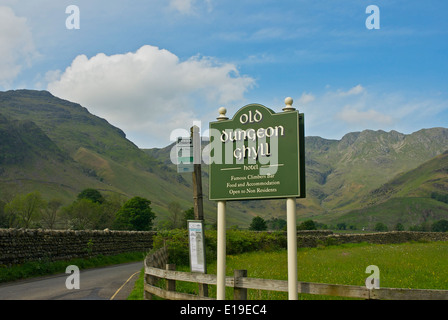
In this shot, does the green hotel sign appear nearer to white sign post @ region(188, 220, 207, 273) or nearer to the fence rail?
white sign post @ region(188, 220, 207, 273)

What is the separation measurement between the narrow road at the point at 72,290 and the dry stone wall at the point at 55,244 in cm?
184

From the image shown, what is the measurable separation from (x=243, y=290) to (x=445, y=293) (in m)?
3.75

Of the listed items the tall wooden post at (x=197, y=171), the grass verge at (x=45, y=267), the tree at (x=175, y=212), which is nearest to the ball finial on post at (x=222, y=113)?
the tall wooden post at (x=197, y=171)

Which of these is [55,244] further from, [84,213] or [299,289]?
[84,213]

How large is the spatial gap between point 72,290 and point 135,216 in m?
86.9

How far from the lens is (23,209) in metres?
90.8

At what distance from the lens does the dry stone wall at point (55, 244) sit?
782 inches

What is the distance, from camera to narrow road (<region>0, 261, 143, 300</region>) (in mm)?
14422

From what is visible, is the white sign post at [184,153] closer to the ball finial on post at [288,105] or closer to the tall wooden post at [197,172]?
the tall wooden post at [197,172]

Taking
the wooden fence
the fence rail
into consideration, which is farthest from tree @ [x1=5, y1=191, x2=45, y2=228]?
the fence rail

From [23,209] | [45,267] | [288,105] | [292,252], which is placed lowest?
[45,267]

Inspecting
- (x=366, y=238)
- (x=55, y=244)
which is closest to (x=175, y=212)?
(x=366, y=238)

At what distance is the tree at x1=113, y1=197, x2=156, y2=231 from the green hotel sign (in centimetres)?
9254
